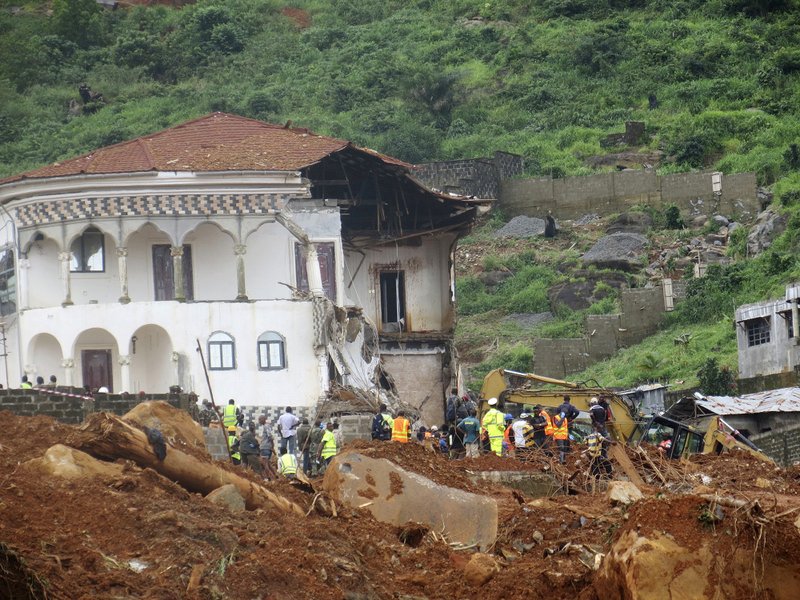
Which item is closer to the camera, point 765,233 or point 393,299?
point 393,299

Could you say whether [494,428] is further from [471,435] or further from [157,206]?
[157,206]

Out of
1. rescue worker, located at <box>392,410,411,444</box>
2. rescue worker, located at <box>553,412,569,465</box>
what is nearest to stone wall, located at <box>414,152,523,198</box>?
rescue worker, located at <box>392,410,411,444</box>

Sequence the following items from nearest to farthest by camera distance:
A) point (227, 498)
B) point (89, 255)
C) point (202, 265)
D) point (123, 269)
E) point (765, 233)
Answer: point (227, 498) < point (123, 269) < point (89, 255) < point (202, 265) < point (765, 233)

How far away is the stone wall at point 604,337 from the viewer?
2108 inches

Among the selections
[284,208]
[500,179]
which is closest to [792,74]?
[500,179]

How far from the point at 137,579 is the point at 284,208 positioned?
86.7ft

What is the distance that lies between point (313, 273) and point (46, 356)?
657 centimetres

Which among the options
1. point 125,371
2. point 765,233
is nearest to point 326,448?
point 125,371

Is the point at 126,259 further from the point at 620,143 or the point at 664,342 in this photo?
the point at 620,143

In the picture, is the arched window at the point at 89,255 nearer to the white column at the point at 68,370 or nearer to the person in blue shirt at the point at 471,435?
the white column at the point at 68,370

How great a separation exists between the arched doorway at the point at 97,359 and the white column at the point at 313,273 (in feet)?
15.7

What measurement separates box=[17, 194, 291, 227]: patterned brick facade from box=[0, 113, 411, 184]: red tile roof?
67cm

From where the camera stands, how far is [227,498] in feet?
68.1

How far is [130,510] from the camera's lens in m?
18.5
